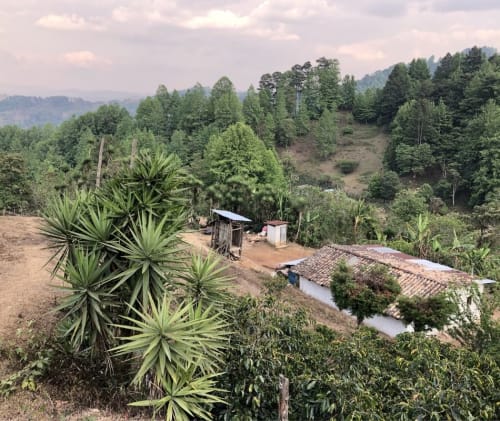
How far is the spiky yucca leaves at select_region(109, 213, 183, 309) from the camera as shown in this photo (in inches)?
242

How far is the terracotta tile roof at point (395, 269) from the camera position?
1456 cm

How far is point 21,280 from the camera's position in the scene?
34.3 feet

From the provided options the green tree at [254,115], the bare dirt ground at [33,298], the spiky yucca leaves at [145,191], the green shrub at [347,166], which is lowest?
the green shrub at [347,166]

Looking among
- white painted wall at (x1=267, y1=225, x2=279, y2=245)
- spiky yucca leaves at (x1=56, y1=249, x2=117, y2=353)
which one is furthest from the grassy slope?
spiky yucca leaves at (x1=56, y1=249, x2=117, y2=353)

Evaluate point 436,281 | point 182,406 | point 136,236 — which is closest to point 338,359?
point 182,406

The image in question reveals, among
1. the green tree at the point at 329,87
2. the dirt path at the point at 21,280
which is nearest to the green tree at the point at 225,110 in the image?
the green tree at the point at 329,87

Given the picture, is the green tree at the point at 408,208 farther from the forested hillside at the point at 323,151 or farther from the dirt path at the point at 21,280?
the dirt path at the point at 21,280

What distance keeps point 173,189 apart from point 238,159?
2835 cm

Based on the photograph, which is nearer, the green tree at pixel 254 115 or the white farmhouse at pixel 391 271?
the white farmhouse at pixel 391 271

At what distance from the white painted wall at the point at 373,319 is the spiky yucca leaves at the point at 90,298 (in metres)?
9.23

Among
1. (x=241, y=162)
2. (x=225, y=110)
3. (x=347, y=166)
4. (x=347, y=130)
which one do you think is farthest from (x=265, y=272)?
(x=347, y=130)

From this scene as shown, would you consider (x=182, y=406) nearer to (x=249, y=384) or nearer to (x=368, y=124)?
(x=249, y=384)

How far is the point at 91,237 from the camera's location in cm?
660

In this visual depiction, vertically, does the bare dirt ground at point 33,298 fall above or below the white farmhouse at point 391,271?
above
